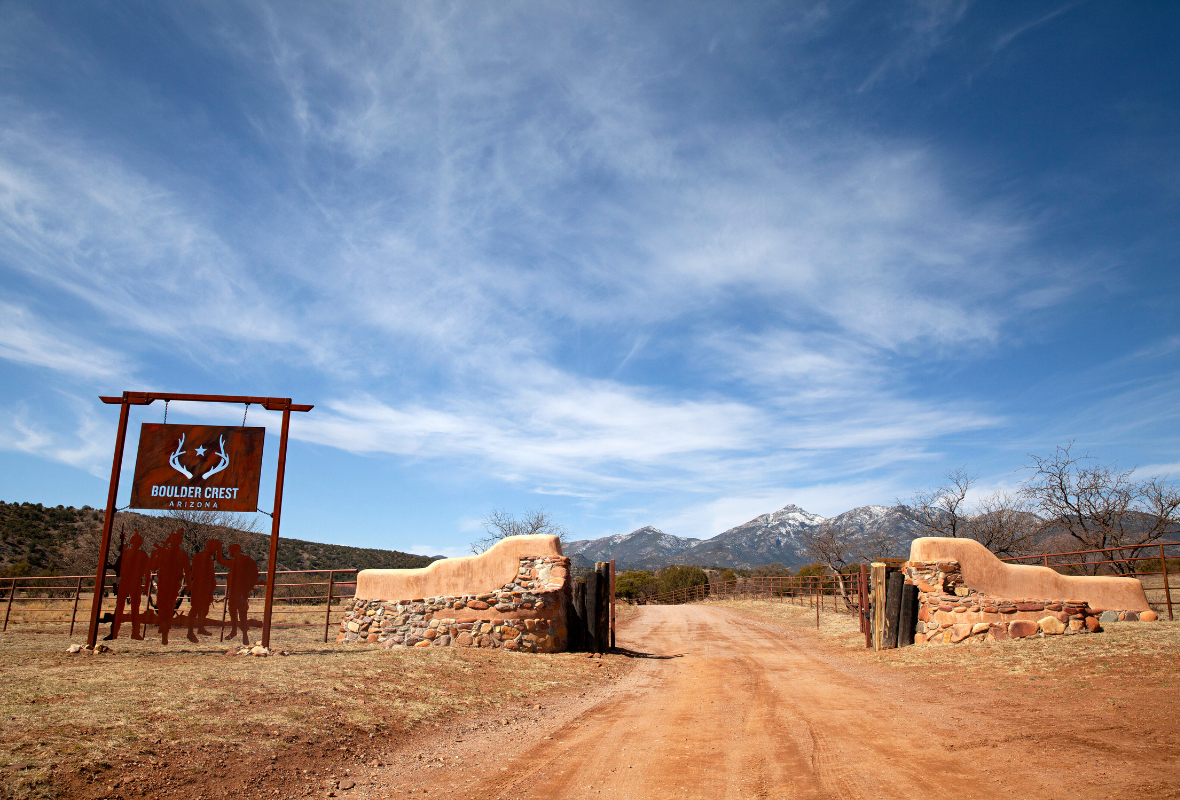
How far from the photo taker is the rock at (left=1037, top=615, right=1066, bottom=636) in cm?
1320

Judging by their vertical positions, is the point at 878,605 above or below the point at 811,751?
above

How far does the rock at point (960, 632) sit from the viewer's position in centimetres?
1371

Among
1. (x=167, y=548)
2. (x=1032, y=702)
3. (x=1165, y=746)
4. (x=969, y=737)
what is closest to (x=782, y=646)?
(x=1032, y=702)

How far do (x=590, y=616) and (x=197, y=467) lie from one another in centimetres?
901

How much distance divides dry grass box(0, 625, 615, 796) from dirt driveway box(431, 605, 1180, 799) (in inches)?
62.9

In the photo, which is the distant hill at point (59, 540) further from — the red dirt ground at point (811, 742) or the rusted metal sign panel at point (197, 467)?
the red dirt ground at point (811, 742)

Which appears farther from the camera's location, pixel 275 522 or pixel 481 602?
pixel 481 602

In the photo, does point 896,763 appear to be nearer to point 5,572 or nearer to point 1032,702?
point 1032,702

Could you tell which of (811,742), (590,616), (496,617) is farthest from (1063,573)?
(811,742)

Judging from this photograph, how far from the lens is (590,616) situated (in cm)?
1520

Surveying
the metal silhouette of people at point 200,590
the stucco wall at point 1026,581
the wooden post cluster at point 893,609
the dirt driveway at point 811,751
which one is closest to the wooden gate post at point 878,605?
the wooden post cluster at point 893,609

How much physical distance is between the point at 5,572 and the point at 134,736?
35.8 meters

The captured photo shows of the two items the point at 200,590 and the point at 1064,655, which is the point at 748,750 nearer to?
the point at 1064,655

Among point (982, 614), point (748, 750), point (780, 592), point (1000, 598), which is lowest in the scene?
point (780, 592)
